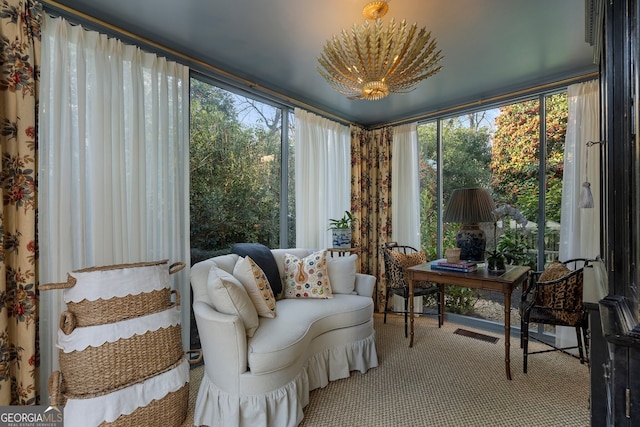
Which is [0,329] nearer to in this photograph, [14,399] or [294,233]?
[14,399]

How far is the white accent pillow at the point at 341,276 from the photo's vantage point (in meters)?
2.79

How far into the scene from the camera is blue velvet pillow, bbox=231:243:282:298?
2.57 meters

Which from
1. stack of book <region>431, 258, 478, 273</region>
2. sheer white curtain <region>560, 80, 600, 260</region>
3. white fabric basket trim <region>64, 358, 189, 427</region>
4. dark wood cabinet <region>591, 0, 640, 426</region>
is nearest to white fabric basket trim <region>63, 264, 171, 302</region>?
white fabric basket trim <region>64, 358, 189, 427</region>

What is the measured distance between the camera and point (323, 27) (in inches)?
84.8

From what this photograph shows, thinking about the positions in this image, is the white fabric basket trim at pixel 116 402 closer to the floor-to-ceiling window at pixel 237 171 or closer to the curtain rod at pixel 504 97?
the floor-to-ceiling window at pixel 237 171

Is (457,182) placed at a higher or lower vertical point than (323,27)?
lower

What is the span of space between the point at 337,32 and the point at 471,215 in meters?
1.86

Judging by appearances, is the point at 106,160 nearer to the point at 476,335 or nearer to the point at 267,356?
the point at 267,356

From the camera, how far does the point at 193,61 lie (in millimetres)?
2566

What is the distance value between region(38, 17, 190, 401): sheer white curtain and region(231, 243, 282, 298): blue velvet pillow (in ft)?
1.43

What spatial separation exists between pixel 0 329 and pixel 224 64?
236cm

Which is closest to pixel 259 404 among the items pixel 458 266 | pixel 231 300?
pixel 231 300

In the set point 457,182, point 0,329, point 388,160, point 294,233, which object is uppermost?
point 388,160

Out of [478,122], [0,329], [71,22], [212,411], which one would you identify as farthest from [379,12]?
[0,329]
